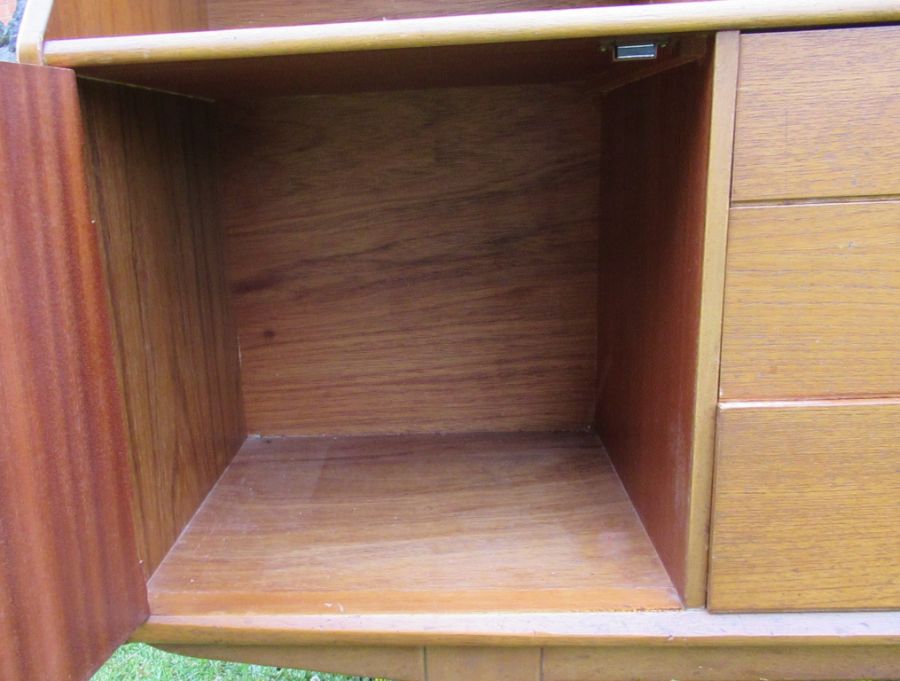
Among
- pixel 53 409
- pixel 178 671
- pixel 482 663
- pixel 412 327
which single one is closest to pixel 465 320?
pixel 412 327

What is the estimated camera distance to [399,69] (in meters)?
0.73

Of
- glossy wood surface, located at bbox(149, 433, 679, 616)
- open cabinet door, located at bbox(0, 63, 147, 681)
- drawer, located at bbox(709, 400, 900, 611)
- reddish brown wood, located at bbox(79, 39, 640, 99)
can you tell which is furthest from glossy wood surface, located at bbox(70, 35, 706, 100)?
glossy wood surface, located at bbox(149, 433, 679, 616)

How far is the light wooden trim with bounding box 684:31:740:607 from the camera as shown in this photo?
0.58 m

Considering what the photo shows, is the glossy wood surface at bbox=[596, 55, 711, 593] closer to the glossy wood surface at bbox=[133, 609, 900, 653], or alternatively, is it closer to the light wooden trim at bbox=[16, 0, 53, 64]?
the glossy wood surface at bbox=[133, 609, 900, 653]

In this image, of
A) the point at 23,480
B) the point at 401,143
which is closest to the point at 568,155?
the point at 401,143

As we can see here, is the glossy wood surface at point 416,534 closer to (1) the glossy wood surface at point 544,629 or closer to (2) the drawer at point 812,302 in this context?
(1) the glossy wood surface at point 544,629

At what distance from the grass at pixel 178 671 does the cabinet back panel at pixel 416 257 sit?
590 millimetres

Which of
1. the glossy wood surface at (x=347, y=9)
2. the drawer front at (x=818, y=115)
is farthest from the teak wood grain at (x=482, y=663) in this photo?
the glossy wood surface at (x=347, y=9)

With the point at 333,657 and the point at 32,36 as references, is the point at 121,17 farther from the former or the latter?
the point at 333,657

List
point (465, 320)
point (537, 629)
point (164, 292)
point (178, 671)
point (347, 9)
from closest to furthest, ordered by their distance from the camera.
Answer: point (537, 629) → point (164, 292) → point (347, 9) → point (465, 320) → point (178, 671)

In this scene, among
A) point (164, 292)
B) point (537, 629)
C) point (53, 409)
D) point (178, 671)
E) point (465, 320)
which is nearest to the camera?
point (53, 409)

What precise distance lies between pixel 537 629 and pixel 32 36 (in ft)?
2.09

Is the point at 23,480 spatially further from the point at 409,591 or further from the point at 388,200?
the point at 388,200

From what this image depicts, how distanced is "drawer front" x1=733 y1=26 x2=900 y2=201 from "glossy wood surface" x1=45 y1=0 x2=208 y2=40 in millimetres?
537
